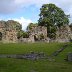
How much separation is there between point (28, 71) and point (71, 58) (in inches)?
328

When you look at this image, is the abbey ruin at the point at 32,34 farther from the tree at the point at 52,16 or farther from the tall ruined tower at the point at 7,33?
the tree at the point at 52,16

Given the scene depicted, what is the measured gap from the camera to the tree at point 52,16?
99.7 meters

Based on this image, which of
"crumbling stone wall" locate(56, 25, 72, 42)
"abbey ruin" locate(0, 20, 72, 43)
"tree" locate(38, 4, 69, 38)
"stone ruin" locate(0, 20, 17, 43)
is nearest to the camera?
"stone ruin" locate(0, 20, 17, 43)

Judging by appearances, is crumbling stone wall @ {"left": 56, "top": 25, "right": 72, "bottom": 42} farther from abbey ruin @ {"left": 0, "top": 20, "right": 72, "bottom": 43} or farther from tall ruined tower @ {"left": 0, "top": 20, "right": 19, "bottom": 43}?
tall ruined tower @ {"left": 0, "top": 20, "right": 19, "bottom": 43}

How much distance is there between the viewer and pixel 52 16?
10212cm

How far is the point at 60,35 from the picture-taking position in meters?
78.1

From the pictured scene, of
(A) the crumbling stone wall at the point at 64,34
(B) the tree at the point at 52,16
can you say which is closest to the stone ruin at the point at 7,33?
(A) the crumbling stone wall at the point at 64,34

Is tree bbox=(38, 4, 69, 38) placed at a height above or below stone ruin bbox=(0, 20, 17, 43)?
above

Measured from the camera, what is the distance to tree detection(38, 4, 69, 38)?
327ft

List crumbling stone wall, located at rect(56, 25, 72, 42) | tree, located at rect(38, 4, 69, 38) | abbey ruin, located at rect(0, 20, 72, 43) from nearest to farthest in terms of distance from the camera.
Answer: abbey ruin, located at rect(0, 20, 72, 43)
crumbling stone wall, located at rect(56, 25, 72, 42)
tree, located at rect(38, 4, 69, 38)

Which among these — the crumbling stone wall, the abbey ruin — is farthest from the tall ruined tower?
the crumbling stone wall

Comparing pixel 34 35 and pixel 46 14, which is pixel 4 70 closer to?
pixel 34 35

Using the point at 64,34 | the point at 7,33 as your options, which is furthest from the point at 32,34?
the point at 64,34

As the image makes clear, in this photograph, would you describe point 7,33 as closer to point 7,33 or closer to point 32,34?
point 7,33
